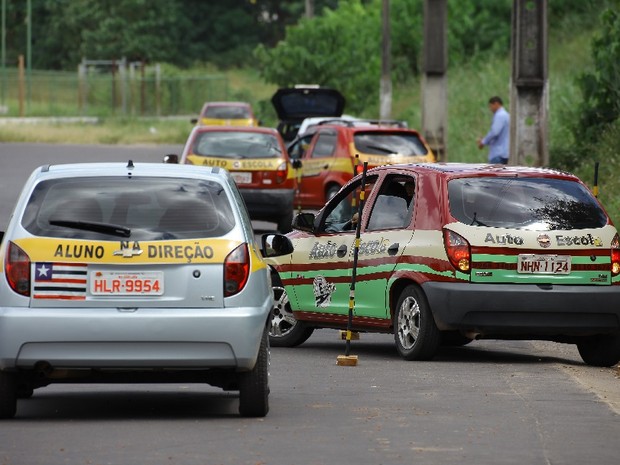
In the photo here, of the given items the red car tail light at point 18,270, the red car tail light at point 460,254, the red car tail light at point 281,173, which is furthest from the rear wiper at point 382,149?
the red car tail light at point 18,270

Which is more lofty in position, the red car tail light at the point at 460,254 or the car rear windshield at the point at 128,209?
the car rear windshield at the point at 128,209

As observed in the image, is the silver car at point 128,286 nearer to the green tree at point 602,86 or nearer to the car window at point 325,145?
the car window at point 325,145

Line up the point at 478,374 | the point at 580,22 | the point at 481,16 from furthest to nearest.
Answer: the point at 481,16 → the point at 580,22 → the point at 478,374

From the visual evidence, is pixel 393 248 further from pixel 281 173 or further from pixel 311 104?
pixel 311 104

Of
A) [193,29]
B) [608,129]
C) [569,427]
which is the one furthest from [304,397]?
[193,29]

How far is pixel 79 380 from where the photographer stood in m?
10.4

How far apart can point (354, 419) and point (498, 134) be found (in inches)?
732

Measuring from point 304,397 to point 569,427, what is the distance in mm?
2041

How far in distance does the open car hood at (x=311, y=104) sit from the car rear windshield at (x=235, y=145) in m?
15.9

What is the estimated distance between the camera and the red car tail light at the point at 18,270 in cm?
999

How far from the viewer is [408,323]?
13.9 metres

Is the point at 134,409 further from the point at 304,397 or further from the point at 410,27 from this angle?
the point at 410,27

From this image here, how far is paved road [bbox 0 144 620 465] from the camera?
9062 mm

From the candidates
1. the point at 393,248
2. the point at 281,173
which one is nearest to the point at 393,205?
the point at 393,248
